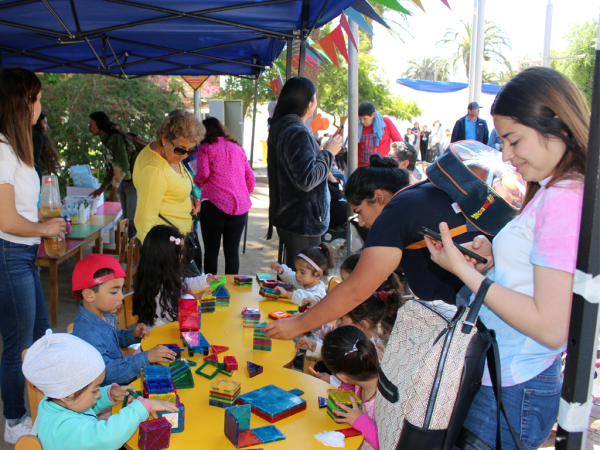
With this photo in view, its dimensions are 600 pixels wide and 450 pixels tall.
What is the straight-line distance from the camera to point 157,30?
4645mm

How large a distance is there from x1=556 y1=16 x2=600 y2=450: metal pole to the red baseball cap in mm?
2260

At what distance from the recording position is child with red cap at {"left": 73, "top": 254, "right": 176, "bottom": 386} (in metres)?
2.21

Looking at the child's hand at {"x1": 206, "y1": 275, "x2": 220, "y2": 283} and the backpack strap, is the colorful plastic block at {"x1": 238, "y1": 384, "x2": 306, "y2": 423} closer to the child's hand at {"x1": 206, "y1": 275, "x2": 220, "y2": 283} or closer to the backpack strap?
the backpack strap

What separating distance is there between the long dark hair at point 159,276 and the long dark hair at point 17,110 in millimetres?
900

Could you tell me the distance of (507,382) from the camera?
1182mm

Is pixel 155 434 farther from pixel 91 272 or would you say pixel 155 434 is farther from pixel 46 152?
pixel 46 152

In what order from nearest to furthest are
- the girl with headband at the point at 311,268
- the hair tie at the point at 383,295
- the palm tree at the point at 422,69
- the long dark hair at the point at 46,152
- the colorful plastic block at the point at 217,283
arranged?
the hair tie at the point at 383,295, the colorful plastic block at the point at 217,283, the girl with headband at the point at 311,268, the long dark hair at the point at 46,152, the palm tree at the point at 422,69

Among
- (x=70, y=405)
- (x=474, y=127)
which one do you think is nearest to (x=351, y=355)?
(x=70, y=405)

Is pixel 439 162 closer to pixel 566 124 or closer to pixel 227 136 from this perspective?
pixel 566 124

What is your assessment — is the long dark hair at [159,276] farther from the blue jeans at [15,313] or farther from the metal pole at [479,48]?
the metal pole at [479,48]

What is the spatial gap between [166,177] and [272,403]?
210cm

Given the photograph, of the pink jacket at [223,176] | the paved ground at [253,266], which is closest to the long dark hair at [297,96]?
the pink jacket at [223,176]

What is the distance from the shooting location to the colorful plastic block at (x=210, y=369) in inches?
78.5

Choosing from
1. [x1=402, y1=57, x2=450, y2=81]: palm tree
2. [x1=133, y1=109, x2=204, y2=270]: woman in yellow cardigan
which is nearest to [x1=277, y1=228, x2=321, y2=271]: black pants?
[x1=133, y1=109, x2=204, y2=270]: woman in yellow cardigan
